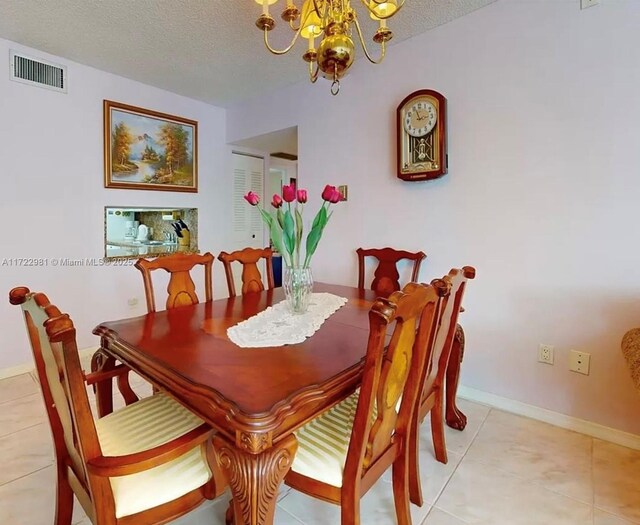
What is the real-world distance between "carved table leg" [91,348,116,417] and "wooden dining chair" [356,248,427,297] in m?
1.61

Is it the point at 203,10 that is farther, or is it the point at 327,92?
the point at 327,92

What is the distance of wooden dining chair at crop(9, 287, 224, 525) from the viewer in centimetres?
83

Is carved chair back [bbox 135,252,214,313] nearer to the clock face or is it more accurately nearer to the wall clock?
the wall clock

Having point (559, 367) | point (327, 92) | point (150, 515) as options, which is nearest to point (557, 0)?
point (327, 92)

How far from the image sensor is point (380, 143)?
275 centimetres

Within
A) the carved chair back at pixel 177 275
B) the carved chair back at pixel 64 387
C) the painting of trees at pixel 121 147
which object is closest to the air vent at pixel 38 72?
the painting of trees at pixel 121 147

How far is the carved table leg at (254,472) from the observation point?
86cm

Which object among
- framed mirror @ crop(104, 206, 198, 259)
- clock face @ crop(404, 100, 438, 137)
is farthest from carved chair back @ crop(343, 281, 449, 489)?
framed mirror @ crop(104, 206, 198, 259)

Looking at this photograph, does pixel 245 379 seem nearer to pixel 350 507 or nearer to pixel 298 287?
pixel 350 507

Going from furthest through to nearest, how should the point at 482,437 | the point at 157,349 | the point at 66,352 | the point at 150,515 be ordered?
the point at 482,437 < the point at 157,349 < the point at 150,515 < the point at 66,352

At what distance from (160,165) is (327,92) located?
1796 millimetres

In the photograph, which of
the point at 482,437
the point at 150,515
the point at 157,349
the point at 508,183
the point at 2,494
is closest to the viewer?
the point at 150,515

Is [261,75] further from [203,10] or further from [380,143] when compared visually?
[380,143]

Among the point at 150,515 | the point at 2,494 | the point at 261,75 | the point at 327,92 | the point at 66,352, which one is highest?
the point at 261,75
